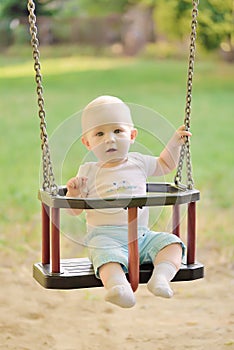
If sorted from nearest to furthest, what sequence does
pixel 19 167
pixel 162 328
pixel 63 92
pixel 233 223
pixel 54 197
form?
pixel 54 197 → pixel 162 328 → pixel 233 223 → pixel 19 167 → pixel 63 92

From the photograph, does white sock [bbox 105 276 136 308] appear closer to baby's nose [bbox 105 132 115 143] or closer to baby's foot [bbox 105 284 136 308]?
baby's foot [bbox 105 284 136 308]

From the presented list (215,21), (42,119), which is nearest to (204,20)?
(215,21)

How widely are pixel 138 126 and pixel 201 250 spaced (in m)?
2.38

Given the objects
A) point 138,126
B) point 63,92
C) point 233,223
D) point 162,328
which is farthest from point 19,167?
point 138,126

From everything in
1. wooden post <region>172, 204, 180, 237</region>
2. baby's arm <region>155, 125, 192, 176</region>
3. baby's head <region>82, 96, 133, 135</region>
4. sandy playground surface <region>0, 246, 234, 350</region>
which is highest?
baby's head <region>82, 96, 133, 135</region>

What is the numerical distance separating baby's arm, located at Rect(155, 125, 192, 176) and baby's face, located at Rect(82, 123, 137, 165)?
0.38ft

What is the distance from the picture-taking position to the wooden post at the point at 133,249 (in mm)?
1990

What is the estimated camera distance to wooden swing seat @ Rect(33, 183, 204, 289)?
1.97 m

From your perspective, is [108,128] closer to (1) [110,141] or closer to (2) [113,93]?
(1) [110,141]

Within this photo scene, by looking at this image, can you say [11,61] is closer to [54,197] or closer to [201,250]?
[201,250]

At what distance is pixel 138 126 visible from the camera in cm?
224

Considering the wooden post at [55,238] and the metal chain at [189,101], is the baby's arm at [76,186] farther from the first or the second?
the metal chain at [189,101]

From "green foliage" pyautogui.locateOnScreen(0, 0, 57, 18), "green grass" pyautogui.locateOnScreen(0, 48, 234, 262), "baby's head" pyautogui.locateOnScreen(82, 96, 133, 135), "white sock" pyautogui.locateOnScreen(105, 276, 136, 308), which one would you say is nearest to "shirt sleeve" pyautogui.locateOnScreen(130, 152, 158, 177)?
"baby's head" pyautogui.locateOnScreen(82, 96, 133, 135)

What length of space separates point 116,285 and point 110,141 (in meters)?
0.42
